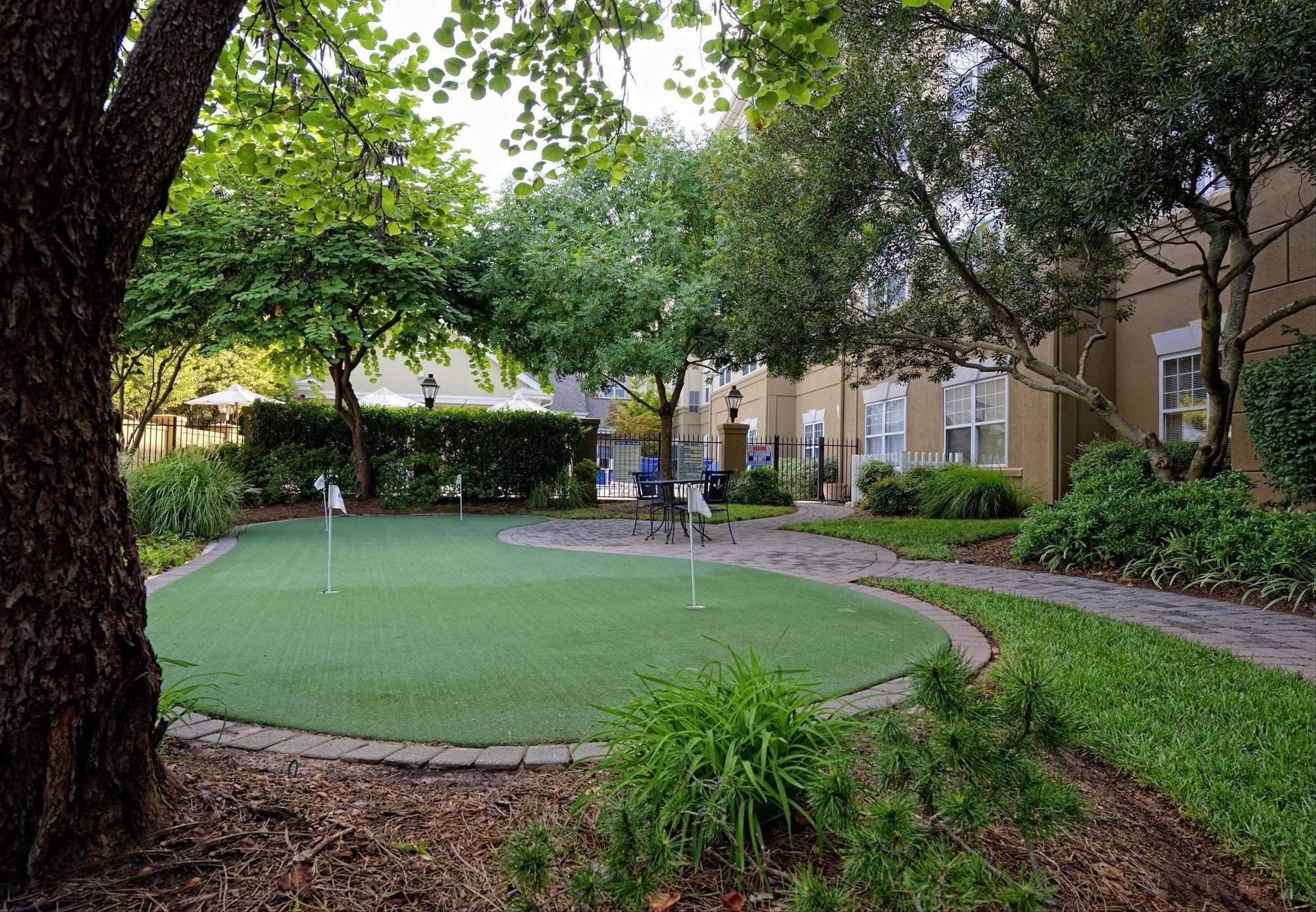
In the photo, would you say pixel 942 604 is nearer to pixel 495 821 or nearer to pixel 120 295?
pixel 495 821

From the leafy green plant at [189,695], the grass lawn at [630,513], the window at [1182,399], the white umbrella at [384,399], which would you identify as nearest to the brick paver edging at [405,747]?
the leafy green plant at [189,695]

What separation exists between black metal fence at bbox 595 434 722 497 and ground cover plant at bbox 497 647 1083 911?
41.8ft

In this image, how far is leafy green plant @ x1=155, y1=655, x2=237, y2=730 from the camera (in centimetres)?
256

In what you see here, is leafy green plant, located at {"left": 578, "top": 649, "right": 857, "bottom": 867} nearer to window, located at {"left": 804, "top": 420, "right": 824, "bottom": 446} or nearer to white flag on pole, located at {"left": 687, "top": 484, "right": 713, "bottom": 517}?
white flag on pole, located at {"left": 687, "top": 484, "right": 713, "bottom": 517}

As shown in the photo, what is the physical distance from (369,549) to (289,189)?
5276 millimetres

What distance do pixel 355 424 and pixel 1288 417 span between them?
46.6 feet

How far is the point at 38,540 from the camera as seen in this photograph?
5.48 ft

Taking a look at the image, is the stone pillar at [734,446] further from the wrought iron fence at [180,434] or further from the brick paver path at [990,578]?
the wrought iron fence at [180,434]

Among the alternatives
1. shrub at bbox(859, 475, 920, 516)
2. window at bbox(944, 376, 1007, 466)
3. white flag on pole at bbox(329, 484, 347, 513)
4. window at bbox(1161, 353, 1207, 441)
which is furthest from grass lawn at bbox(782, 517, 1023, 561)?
white flag on pole at bbox(329, 484, 347, 513)

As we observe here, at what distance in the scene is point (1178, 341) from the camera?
10.4 meters

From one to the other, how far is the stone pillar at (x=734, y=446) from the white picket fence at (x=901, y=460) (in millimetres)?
2637

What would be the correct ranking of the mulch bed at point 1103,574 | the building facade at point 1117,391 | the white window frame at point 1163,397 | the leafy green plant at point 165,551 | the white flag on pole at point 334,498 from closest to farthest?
the mulch bed at point 1103,574 < the white flag on pole at point 334,498 < the leafy green plant at point 165,551 < the building facade at point 1117,391 < the white window frame at point 1163,397

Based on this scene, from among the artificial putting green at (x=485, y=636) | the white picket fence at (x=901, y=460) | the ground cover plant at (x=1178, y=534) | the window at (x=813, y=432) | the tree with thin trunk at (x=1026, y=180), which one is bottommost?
the artificial putting green at (x=485, y=636)

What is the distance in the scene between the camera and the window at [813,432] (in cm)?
2164
